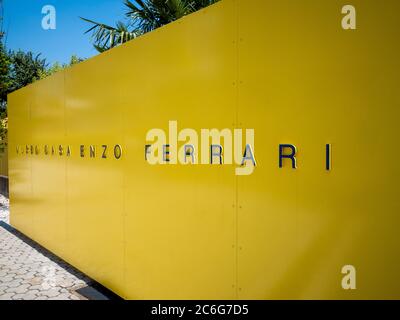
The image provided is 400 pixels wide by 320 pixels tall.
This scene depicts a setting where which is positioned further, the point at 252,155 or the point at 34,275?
the point at 34,275

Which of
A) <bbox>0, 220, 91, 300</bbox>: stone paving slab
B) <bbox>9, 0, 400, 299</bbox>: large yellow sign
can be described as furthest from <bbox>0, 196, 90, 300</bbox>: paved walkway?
<bbox>9, 0, 400, 299</bbox>: large yellow sign

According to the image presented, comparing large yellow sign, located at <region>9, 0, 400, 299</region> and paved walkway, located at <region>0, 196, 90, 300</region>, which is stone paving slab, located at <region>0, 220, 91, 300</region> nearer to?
paved walkway, located at <region>0, 196, 90, 300</region>

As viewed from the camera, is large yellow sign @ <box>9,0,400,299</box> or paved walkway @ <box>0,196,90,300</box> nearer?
large yellow sign @ <box>9,0,400,299</box>

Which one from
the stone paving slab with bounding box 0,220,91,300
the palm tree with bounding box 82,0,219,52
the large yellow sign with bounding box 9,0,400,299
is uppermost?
the palm tree with bounding box 82,0,219,52

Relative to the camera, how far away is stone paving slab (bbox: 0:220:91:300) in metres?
3.48

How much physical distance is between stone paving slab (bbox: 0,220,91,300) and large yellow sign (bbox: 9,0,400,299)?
471mm

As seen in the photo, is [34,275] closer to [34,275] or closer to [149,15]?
[34,275]

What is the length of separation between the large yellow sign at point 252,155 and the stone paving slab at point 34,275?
18.5 inches

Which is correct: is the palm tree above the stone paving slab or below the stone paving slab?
above

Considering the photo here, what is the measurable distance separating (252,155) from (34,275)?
3.37 meters

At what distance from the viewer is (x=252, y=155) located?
2.08 metres

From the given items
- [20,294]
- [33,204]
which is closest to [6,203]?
[33,204]

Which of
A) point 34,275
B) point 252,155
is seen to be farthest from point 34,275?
point 252,155
